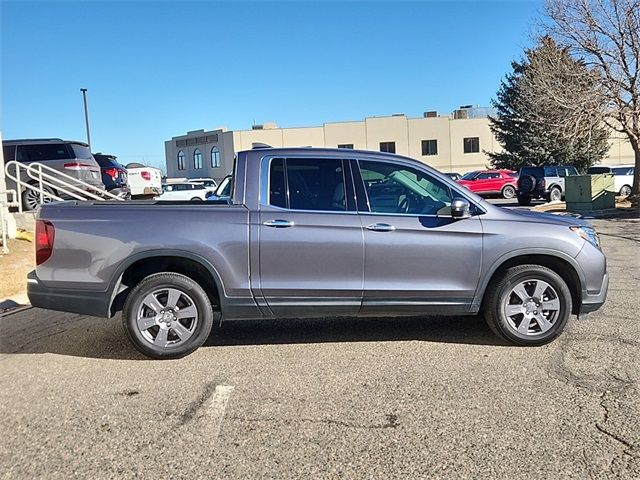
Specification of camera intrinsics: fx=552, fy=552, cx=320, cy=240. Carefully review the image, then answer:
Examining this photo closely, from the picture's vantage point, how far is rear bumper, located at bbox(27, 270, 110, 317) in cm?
479

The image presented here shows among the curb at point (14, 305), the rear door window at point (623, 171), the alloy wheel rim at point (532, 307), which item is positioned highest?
the rear door window at point (623, 171)

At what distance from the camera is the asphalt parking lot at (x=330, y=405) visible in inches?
124

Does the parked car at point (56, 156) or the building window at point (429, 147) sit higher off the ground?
the building window at point (429, 147)

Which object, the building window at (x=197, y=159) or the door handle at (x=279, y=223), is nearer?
the door handle at (x=279, y=223)

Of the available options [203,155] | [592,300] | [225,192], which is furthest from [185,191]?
[203,155]

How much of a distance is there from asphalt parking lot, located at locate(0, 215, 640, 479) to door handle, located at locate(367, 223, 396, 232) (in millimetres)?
1111

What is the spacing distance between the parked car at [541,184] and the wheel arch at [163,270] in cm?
2224

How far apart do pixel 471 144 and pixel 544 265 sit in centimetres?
4722

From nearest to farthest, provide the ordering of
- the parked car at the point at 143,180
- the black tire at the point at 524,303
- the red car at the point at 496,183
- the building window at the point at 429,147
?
the black tire at the point at 524,303 → the parked car at the point at 143,180 → the red car at the point at 496,183 → the building window at the point at 429,147

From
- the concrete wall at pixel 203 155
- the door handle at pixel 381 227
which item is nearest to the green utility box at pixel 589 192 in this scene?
the door handle at pixel 381 227

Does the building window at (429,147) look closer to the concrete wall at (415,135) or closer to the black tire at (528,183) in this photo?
the concrete wall at (415,135)

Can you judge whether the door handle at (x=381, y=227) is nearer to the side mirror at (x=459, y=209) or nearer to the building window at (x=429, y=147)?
the side mirror at (x=459, y=209)

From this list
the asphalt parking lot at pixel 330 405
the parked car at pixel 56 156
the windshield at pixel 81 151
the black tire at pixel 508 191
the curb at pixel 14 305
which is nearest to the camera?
the asphalt parking lot at pixel 330 405

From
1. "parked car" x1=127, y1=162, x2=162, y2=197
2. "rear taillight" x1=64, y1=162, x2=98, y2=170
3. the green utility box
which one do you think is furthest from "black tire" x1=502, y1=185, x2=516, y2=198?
"rear taillight" x1=64, y1=162, x2=98, y2=170
